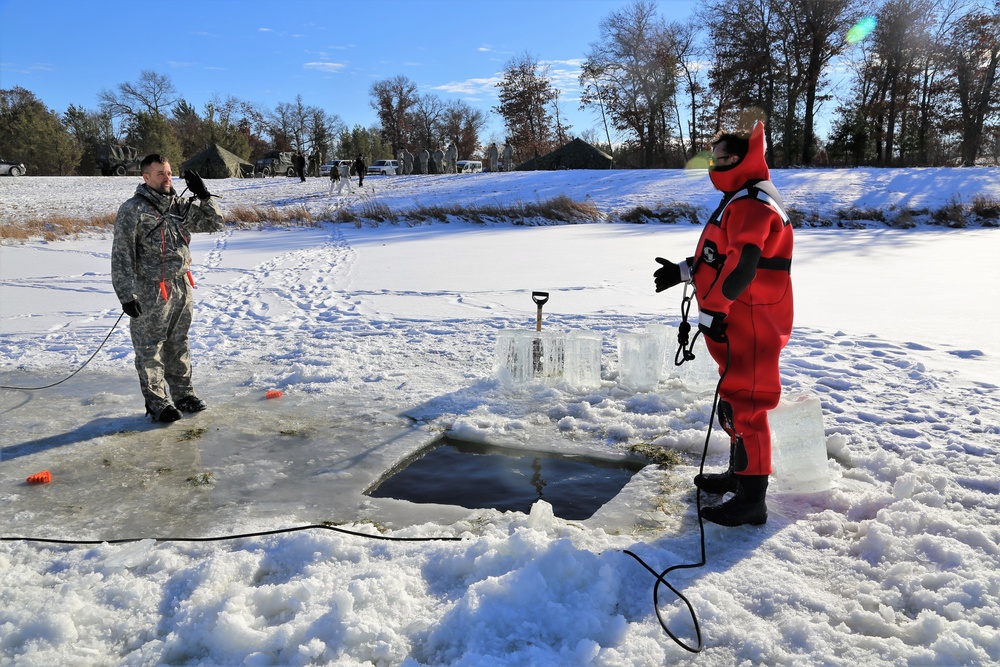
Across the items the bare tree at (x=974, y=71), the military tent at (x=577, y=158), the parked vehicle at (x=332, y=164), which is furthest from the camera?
the military tent at (x=577, y=158)

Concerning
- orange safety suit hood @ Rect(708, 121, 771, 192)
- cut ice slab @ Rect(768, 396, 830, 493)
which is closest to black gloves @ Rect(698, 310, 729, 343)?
orange safety suit hood @ Rect(708, 121, 771, 192)

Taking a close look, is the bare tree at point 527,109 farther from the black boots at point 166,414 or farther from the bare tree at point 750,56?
the black boots at point 166,414

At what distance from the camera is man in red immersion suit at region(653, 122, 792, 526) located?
10.4 feet

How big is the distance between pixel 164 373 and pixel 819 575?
14.1 ft

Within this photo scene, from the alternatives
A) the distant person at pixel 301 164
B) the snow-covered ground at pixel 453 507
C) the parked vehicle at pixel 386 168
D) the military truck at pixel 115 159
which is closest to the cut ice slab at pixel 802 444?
the snow-covered ground at pixel 453 507

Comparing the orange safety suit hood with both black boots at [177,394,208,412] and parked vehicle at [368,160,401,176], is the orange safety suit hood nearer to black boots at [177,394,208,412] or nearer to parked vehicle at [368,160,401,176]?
black boots at [177,394,208,412]

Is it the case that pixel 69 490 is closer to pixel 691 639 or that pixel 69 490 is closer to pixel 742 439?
pixel 691 639

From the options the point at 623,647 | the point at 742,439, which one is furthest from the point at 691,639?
the point at 742,439

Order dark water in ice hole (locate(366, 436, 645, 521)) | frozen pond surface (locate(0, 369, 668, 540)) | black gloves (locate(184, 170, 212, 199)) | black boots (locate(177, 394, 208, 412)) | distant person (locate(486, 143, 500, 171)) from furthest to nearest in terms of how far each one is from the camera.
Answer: distant person (locate(486, 143, 500, 171)), black boots (locate(177, 394, 208, 412)), black gloves (locate(184, 170, 212, 199)), dark water in ice hole (locate(366, 436, 645, 521)), frozen pond surface (locate(0, 369, 668, 540))

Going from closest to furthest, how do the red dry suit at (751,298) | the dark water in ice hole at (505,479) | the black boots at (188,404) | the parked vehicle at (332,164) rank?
1. the red dry suit at (751,298)
2. the dark water in ice hole at (505,479)
3. the black boots at (188,404)
4. the parked vehicle at (332,164)

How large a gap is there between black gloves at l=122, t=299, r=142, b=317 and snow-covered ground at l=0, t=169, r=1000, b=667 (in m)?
0.77

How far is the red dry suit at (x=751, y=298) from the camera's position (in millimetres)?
3133

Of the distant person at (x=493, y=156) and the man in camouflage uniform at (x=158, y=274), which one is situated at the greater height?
the distant person at (x=493, y=156)

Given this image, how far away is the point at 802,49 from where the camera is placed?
114 ft
